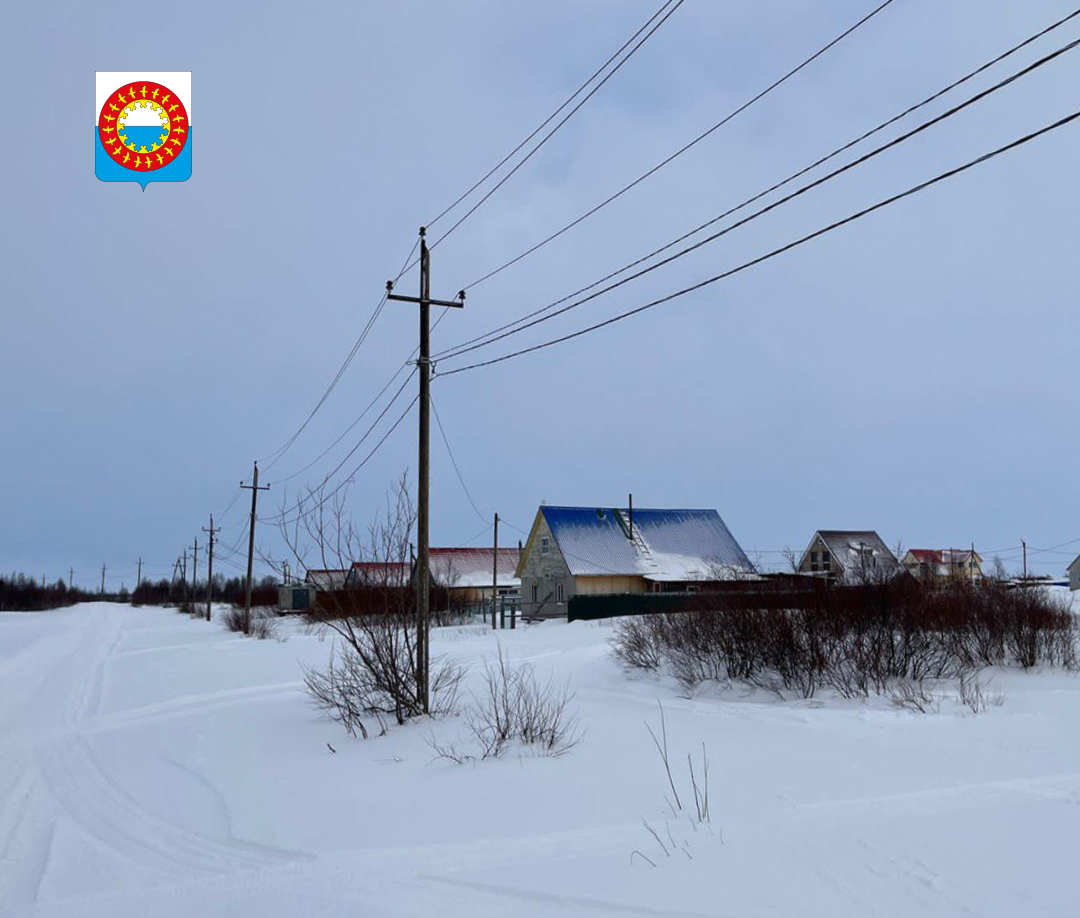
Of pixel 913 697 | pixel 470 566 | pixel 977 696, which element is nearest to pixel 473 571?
pixel 470 566

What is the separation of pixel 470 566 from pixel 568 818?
6099 centimetres

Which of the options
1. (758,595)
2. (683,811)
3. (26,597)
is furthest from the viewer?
(26,597)

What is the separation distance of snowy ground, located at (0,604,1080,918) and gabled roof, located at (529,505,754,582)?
33.8m

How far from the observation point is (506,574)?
71.7m

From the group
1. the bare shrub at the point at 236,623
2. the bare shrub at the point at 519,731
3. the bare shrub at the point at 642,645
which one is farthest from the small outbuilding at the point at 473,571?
the bare shrub at the point at 519,731

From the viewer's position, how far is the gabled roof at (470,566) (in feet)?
211

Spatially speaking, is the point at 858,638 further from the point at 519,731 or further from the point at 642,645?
the point at 519,731

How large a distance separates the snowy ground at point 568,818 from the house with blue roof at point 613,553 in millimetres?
33693

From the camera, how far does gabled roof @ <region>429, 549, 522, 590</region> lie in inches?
2537

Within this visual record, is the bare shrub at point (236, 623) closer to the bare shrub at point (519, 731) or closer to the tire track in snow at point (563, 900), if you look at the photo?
the bare shrub at point (519, 731)

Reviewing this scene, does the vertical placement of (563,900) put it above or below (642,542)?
below

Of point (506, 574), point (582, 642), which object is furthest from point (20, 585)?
point (582, 642)

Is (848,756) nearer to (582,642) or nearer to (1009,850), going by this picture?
(1009,850)

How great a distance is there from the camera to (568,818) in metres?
7.08
